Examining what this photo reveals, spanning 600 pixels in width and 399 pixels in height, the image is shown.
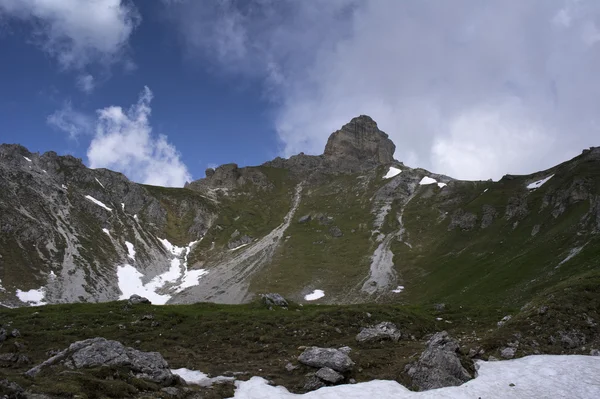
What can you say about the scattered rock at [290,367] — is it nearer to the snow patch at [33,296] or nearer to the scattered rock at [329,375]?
the scattered rock at [329,375]

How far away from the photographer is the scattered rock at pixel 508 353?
1011 inches

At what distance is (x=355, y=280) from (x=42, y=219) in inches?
4882

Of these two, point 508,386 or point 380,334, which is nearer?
A: point 508,386

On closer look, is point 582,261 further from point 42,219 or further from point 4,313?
point 42,219

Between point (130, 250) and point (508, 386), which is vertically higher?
point (130, 250)

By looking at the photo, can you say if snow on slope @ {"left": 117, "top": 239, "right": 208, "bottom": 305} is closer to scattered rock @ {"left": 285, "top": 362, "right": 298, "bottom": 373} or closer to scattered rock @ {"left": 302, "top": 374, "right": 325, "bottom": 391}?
scattered rock @ {"left": 285, "top": 362, "right": 298, "bottom": 373}

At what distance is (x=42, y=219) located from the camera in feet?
494

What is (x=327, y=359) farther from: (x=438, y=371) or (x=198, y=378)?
(x=198, y=378)

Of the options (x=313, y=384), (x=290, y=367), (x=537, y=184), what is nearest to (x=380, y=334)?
(x=290, y=367)

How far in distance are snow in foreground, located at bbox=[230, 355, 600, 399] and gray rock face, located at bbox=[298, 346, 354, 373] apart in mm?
2345

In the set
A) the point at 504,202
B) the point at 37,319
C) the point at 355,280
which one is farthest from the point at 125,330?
the point at 504,202

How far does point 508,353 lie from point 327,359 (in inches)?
484

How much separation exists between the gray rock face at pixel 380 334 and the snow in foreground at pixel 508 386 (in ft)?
36.5

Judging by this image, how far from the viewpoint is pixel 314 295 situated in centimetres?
12775
